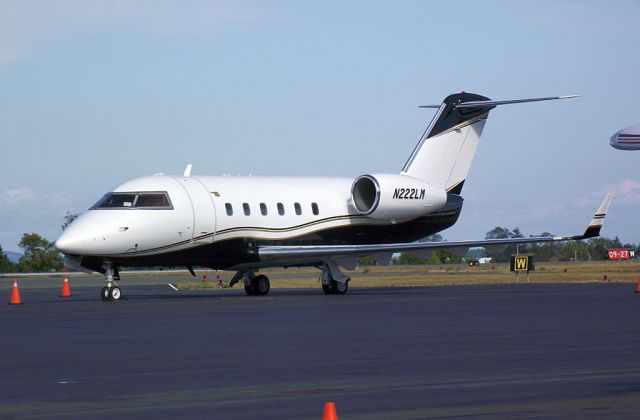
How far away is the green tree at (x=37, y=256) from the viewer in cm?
8376

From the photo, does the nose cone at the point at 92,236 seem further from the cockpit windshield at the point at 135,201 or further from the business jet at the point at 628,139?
the business jet at the point at 628,139

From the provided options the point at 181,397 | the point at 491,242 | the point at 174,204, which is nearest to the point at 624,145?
the point at 491,242

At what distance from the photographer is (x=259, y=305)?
2573 cm

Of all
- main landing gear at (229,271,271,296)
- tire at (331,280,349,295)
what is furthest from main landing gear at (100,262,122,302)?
tire at (331,280,349,295)

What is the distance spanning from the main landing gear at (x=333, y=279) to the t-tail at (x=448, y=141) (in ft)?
15.4

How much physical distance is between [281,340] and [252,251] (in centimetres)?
1496

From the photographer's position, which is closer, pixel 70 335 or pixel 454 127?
pixel 70 335

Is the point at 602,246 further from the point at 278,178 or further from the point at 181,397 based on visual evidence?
the point at 181,397

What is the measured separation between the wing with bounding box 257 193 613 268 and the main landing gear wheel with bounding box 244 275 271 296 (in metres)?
1.04

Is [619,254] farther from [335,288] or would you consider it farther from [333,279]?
[333,279]

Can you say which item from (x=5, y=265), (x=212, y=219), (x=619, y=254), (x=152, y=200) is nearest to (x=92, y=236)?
(x=152, y=200)

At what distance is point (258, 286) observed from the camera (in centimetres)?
3231

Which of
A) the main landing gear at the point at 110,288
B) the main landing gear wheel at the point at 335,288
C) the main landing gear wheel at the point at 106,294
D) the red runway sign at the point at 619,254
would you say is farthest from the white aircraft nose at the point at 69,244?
the red runway sign at the point at 619,254

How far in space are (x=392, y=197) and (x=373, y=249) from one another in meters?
3.32
